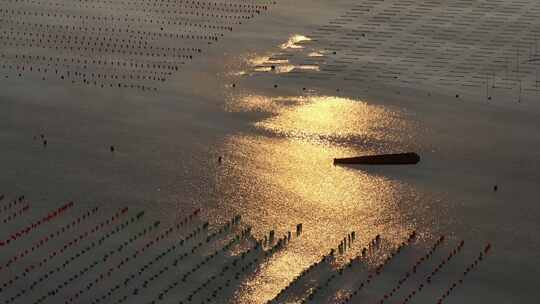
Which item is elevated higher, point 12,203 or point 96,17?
point 96,17

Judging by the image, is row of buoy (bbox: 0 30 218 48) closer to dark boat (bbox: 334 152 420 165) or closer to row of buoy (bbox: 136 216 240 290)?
dark boat (bbox: 334 152 420 165)

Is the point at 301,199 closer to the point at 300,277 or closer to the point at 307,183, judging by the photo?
the point at 307,183

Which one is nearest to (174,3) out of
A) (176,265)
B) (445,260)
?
(176,265)

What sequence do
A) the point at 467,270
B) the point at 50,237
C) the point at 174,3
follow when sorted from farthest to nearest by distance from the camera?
the point at 174,3 < the point at 50,237 < the point at 467,270

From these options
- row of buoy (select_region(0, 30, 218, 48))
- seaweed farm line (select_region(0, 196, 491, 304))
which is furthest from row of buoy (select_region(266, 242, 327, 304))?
row of buoy (select_region(0, 30, 218, 48))

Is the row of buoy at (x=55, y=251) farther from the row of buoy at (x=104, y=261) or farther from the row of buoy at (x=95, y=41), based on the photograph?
the row of buoy at (x=95, y=41)

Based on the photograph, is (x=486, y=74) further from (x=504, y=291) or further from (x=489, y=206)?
(x=504, y=291)

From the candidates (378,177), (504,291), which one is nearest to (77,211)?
(378,177)
